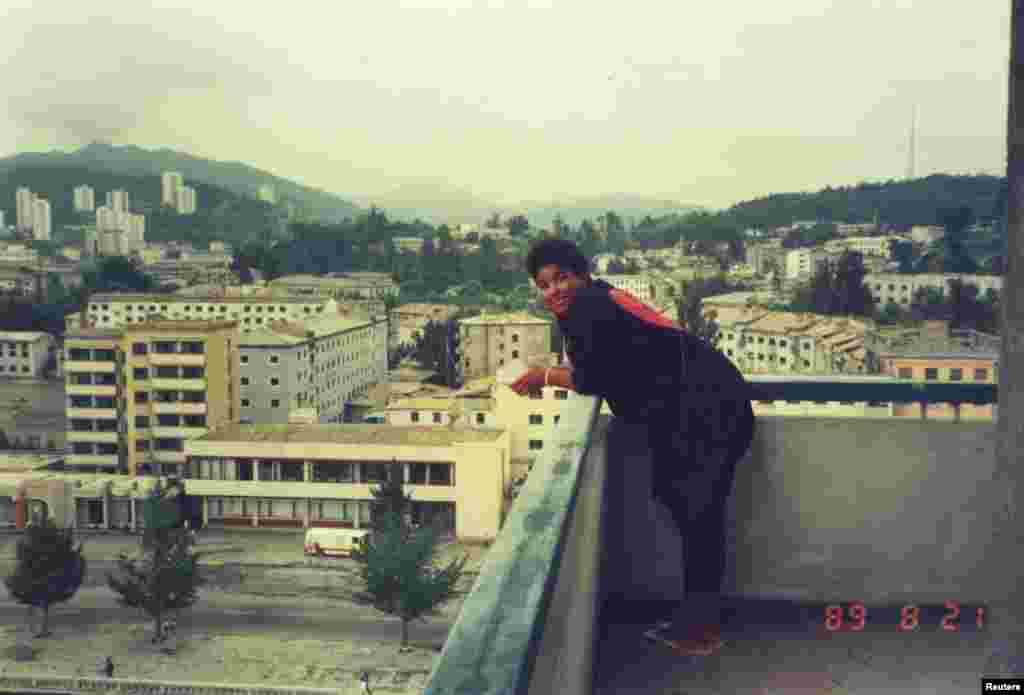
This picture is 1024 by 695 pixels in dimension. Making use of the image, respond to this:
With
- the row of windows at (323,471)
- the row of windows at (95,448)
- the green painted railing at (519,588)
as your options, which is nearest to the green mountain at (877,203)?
the row of windows at (323,471)

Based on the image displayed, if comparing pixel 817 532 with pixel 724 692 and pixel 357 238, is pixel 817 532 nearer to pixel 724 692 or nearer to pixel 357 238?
pixel 724 692

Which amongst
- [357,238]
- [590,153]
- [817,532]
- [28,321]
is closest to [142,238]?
[357,238]

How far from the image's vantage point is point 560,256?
1037 mm

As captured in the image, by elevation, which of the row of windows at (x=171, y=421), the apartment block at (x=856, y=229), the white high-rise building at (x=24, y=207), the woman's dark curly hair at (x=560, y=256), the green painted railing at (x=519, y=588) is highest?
the white high-rise building at (x=24, y=207)

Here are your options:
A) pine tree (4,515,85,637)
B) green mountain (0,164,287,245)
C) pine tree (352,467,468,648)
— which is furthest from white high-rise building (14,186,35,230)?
pine tree (352,467,468,648)

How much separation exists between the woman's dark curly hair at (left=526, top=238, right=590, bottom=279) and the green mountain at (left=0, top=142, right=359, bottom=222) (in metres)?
36.2

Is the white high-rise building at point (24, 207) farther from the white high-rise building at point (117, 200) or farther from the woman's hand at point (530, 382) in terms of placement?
the woman's hand at point (530, 382)

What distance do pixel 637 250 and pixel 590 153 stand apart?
14.0 feet

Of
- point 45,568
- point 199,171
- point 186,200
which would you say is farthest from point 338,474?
point 186,200

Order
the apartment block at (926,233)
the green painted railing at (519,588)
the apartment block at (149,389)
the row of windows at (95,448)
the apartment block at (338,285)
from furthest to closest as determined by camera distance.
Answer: the apartment block at (338,285) → the apartment block at (926,233) → the row of windows at (95,448) → the apartment block at (149,389) → the green painted railing at (519,588)

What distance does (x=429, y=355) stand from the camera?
64.1 ft

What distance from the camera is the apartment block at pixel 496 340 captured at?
52.3 feet

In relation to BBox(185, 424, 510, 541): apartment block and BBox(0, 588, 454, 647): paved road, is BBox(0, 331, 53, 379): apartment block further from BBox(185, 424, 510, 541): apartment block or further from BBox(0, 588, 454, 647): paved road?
BBox(185, 424, 510, 541): apartment block

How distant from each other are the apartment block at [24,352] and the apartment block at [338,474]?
442 inches
